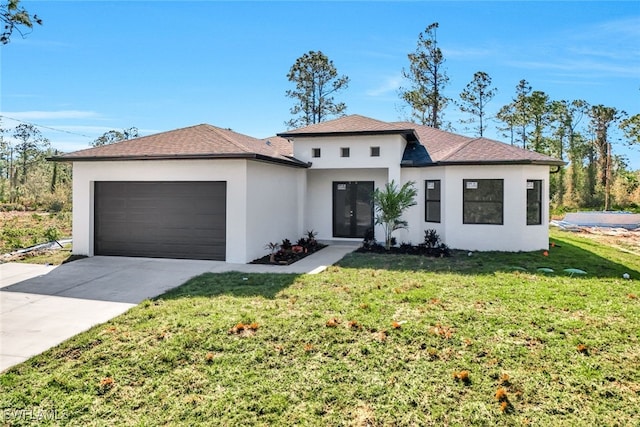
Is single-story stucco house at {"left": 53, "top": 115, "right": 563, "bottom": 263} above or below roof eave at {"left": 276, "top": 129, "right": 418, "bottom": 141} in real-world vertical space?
below

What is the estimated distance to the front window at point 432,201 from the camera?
1340cm

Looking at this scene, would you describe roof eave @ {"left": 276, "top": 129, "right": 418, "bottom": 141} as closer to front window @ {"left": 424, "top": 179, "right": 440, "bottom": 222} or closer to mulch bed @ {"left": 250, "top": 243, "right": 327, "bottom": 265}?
front window @ {"left": 424, "top": 179, "right": 440, "bottom": 222}

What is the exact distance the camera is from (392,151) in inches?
537

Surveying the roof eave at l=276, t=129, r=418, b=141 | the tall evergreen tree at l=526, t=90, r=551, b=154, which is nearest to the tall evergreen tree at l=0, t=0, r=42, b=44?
the roof eave at l=276, t=129, r=418, b=141

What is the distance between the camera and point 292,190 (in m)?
13.9

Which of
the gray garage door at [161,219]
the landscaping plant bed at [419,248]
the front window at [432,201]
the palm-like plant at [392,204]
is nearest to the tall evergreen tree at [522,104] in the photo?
the front window at [432,201]

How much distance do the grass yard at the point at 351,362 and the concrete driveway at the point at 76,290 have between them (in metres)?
0.44

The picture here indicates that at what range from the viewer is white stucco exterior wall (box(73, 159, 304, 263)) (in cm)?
1058

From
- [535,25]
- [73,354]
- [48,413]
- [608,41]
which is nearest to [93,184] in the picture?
[73,354]

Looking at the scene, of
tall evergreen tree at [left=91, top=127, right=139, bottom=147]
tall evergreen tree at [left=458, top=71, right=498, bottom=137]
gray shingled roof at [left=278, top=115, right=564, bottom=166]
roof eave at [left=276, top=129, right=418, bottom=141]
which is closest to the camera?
gray shingled roof at [left=278, top=115, right=564, bottom=166]

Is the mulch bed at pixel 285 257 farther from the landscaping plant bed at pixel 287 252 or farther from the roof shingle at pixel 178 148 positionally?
the roof shingle at pixel 178 148

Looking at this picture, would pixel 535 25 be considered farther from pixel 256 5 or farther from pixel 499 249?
pixel 256 5

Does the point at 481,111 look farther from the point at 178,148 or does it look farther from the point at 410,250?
the point at 178,148

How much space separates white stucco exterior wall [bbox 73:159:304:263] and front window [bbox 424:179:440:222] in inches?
210
